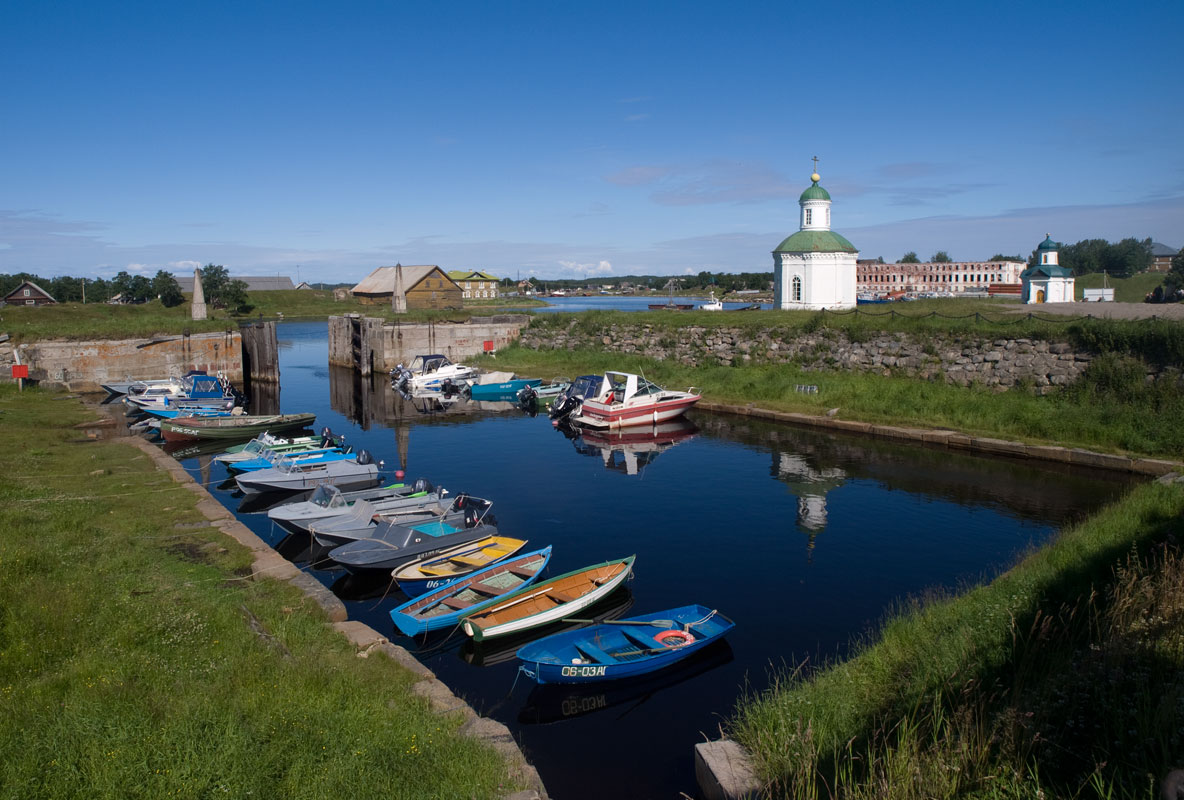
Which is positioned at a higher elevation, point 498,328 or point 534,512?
point 498,328

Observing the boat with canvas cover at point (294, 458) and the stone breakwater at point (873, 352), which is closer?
the boat with canvas cover at point (294, 458)

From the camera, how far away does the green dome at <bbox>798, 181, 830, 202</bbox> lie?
43062mm

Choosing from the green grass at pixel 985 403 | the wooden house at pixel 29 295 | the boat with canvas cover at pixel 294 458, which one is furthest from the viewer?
the wooden house at pixel 29 295

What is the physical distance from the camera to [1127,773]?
559cm

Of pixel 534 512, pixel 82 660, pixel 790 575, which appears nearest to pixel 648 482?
pixel 534 512

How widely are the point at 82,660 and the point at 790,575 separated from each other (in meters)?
10.2

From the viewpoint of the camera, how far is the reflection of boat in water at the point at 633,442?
73.9ft

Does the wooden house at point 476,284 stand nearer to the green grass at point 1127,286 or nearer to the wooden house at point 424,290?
the wooden house at point 424,290

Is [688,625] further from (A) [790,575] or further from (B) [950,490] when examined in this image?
(B) [950,490]

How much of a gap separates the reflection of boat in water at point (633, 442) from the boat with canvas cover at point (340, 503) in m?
6.60

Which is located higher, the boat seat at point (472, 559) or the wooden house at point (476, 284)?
the wooden house at point (476, 284)

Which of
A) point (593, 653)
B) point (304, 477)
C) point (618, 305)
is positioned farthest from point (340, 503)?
point (618, 305)

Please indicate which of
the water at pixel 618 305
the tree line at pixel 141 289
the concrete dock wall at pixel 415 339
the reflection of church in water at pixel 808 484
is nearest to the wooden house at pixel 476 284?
the water at pixel 618 305

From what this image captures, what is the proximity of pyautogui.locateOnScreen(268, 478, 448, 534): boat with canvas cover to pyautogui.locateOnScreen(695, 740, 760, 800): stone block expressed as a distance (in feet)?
30.4
